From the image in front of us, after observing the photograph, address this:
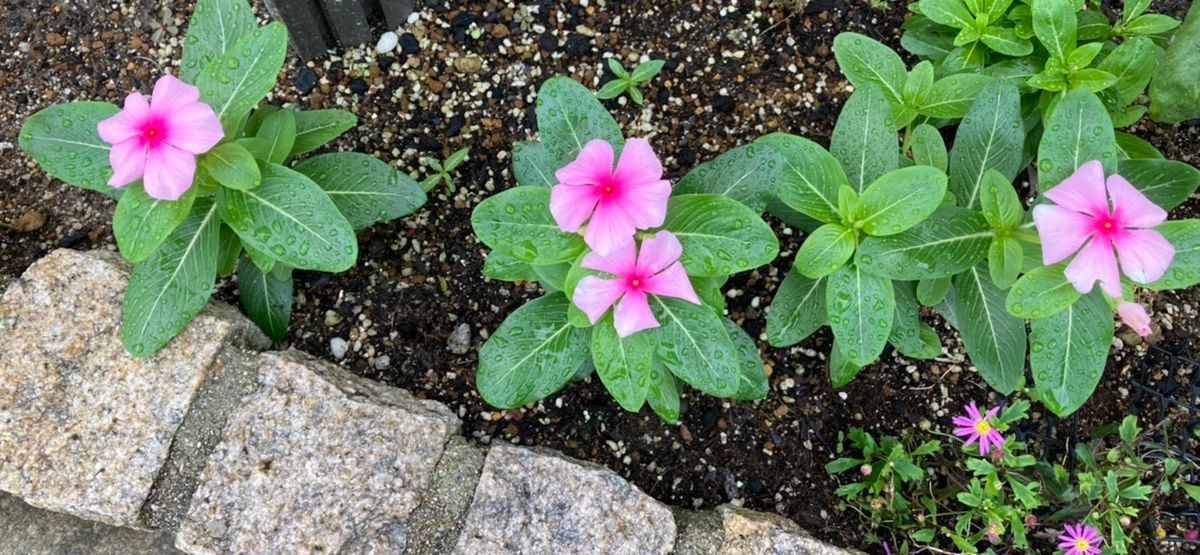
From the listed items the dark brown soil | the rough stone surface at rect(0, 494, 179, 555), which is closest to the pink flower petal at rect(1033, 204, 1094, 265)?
the dark brown soil

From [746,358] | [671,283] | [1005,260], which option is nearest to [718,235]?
[671,283]

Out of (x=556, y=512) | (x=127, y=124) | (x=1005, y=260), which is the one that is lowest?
(x=556, y=512)

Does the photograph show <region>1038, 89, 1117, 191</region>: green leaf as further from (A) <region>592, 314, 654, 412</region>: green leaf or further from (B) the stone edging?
(B) the stone edging

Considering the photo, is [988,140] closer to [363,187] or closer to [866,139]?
[866,139]

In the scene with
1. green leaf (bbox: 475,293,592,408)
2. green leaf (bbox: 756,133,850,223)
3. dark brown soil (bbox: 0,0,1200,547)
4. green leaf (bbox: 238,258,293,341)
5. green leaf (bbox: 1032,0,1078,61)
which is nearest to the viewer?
green leaf (bbox: 756,133,850,223)

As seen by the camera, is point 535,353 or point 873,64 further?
point 873,64

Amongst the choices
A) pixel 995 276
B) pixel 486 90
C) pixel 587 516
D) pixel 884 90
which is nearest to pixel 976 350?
pixel 995 276

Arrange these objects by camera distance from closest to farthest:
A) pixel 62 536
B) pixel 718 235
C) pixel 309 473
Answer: pixel 718 235 → pixel 309 473 → pixel 62 536
